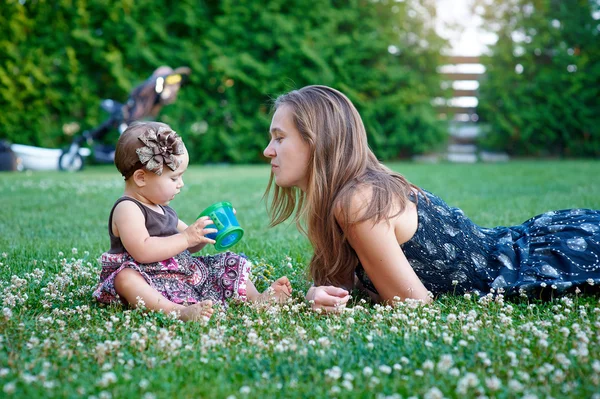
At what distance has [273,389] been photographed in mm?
1638

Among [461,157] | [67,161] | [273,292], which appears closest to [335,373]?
[273,292]

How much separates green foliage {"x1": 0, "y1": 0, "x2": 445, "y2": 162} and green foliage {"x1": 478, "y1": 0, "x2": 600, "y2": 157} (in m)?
1.49

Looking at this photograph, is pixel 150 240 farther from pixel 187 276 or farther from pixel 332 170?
pixel 332 170

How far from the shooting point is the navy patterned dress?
8.86 ft

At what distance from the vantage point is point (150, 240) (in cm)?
253

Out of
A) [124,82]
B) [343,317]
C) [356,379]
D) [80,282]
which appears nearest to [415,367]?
[356,379]

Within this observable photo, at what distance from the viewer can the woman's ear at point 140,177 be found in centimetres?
264

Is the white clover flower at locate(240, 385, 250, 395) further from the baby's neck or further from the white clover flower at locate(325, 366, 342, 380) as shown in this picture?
the baby's neck

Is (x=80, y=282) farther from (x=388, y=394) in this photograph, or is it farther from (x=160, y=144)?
(x=388, y=394)

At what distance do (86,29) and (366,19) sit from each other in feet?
20.0

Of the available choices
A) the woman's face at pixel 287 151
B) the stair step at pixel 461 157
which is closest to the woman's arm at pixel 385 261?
the woman's face at pixel 287 151

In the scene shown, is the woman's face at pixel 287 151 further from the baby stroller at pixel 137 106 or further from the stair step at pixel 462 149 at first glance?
the stair step at pixel 462 149

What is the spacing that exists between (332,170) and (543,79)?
1254 centimetres

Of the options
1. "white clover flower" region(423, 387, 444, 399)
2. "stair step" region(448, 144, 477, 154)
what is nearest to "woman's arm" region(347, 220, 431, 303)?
"white clover flower" region(423, 387, 444, 399)
